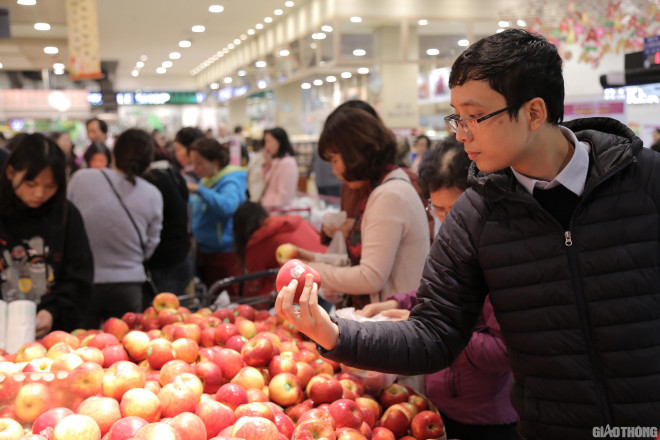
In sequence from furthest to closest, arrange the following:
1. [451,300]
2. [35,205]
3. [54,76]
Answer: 1. [54,76]
2. [35,205]
3. [451,300]

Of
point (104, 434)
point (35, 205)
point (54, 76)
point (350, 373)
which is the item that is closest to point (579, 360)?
point (350, 373)

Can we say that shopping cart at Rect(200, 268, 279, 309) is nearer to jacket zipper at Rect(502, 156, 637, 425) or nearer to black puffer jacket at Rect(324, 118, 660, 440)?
black puffer jacket at Rect(324, 118, 660, 440)

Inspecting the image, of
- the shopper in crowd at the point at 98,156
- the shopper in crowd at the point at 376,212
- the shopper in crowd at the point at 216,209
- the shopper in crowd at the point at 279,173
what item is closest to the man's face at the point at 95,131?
the shopper in crowd at the point at 98,156

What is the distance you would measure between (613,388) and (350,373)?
45.6 inches

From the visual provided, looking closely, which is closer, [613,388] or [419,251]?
[613,388]

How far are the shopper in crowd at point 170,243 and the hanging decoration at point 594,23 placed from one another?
4.73 metres

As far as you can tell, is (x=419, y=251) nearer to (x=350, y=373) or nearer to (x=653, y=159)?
(x=350, y=373)

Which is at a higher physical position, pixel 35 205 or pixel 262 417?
pixel 35 205

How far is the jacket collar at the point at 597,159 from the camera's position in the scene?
60.4 inches

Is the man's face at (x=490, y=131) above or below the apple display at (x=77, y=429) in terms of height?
above

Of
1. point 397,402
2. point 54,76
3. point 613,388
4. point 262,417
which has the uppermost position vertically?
point 54,76

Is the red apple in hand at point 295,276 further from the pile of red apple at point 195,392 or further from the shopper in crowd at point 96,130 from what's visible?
the shopper in crowd at point 96,130

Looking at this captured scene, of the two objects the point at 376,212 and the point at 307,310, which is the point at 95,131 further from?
the point at 307,310

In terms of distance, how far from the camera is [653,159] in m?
1.55
